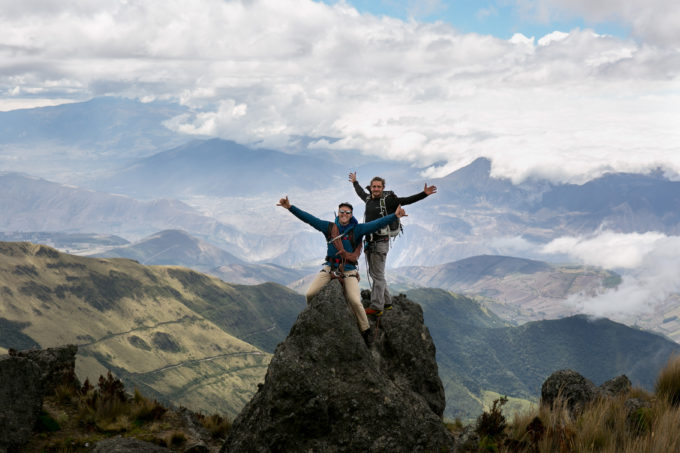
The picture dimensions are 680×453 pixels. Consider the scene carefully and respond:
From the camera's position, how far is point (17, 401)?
1271 cm

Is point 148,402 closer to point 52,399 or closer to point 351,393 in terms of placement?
point 52,399

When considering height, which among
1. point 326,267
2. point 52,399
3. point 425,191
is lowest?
point 52,399

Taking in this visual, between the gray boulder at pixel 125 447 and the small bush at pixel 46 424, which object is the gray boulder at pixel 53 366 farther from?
the gray boulder at pixel 125 447

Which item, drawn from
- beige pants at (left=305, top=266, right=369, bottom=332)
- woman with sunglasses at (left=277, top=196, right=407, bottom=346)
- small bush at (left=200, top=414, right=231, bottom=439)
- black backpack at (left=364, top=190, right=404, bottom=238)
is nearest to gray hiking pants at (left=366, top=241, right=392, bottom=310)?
black backpack at (left=364, top=190, right=404, bottom=238)

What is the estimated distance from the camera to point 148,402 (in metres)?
16.8

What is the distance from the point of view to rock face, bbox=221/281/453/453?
419 inches

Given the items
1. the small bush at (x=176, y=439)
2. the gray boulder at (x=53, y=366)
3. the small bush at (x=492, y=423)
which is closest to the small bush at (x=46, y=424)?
the gray boulder at (x=53, y=366)

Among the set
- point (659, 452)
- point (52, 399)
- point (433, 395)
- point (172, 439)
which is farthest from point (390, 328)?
point (52, 399)

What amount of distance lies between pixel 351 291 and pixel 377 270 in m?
3.54

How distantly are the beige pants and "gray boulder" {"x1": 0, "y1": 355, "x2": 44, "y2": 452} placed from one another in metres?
8.50

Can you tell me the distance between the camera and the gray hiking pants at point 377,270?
55.2 feet

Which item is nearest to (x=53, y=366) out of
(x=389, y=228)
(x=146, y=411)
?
(x=146, y=411)

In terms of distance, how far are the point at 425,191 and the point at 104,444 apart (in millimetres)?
12805

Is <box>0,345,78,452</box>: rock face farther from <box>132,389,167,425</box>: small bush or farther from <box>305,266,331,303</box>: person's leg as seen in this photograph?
<box>305,266,331,303</box>: person's leg
